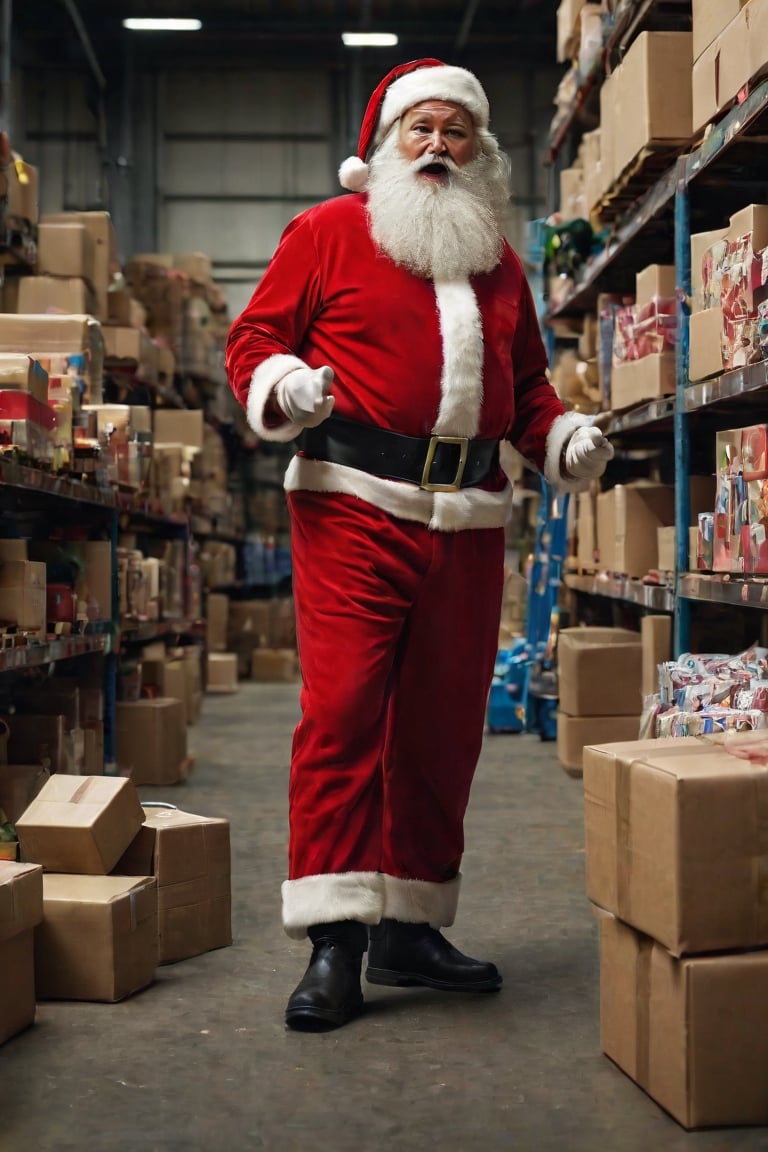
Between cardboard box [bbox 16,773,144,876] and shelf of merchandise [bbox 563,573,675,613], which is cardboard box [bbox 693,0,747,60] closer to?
shelf of merchandise [bbox 563,573,675,613]

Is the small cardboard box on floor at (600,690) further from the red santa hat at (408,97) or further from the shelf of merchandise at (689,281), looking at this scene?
the red santa hat at (408,97)

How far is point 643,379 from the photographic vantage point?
13.0ft

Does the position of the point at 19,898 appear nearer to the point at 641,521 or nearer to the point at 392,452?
the point at 392,452

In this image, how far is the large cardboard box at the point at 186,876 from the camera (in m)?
2.60

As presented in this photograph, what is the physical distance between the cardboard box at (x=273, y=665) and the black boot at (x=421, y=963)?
23.6 ft

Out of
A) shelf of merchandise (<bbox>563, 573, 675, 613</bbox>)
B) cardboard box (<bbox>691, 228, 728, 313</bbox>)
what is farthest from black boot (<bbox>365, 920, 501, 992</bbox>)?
cardboard box (<bbox>691, 228, 728, 313</bbox>)

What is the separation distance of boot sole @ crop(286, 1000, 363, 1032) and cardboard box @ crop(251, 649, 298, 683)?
24.5 feet

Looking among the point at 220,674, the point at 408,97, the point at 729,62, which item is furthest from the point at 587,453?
the point at 220,674

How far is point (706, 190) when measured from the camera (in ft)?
12.3

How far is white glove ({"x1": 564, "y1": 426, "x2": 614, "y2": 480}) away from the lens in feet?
8.04

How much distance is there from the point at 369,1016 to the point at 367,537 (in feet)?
2.75

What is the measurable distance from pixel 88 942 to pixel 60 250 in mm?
3469

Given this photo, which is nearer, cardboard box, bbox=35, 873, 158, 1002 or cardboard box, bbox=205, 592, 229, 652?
cardboard box, bbox=35, 873, 158, 1002

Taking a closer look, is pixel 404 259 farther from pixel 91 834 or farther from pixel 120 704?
pixel 120 704
